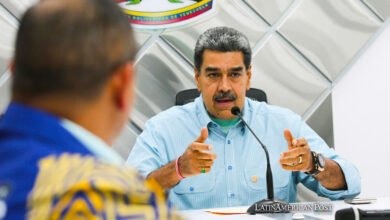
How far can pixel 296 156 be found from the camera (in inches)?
58.7

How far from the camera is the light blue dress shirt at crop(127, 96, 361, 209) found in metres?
1.70

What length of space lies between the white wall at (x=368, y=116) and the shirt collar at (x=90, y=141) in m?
2.35

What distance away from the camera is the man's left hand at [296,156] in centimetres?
148

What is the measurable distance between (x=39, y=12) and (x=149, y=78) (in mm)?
1949

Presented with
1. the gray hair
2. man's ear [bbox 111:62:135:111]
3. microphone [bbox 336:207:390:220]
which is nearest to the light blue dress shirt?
the gray hair

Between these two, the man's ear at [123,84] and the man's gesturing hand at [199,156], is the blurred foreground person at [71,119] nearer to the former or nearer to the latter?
the man's ear at [123,84]

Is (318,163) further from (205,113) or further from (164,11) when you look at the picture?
(164,11)

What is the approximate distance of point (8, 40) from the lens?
2.24m

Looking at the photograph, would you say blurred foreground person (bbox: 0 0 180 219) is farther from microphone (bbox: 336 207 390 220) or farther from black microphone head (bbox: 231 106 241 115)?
black microphone head (bbox: 231 106 241 115)

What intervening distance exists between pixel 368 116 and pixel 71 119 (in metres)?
2.50

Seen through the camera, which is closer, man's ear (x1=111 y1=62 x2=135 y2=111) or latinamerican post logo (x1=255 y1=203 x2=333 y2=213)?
man's ear (x1=111 y1=62 x2=135 y2=111)

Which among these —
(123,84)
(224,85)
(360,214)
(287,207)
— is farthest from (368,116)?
(123,84)

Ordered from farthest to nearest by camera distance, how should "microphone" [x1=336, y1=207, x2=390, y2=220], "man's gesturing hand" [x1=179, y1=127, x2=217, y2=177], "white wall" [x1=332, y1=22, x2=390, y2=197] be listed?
"white wall" [x1=332, y1=22, x2=390, y2=197], "man's gesturing hand" [x1=179, y1=127, x2=217, y2=177], "microphone" [x1=336, y1=207, x2=390, y2=220]

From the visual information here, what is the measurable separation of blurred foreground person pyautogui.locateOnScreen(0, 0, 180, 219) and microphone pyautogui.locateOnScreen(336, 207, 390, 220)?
60 centimetres
